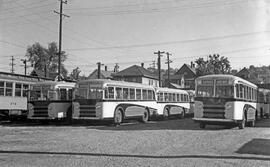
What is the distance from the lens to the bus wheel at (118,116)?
20.0 metres

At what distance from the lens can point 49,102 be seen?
21.1 metres

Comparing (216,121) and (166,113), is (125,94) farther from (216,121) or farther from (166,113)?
(166,113)

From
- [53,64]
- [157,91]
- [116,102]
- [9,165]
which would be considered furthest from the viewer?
[53,64]

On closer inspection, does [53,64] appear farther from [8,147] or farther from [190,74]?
[8,147]

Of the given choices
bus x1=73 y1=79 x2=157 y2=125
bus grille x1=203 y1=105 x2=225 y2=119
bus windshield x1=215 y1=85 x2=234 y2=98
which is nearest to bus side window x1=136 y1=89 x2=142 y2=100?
bus x1=73 y1=79 x2=157 y2=125

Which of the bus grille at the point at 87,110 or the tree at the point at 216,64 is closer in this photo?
the bus grille at the point at 87,110

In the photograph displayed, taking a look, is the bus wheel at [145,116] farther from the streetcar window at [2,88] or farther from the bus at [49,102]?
the streetcar window at [2,88]

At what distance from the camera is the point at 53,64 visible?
92062mm

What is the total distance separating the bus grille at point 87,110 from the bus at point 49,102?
2.42m

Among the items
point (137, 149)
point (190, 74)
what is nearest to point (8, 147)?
point (137, 149)

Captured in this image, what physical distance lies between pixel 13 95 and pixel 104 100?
7586 mm

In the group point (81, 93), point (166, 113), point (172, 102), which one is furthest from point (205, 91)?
point (172, 102)

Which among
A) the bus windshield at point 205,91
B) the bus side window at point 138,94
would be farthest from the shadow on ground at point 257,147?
the bus side window at point 138,94

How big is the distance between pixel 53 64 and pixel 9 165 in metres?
86.7
